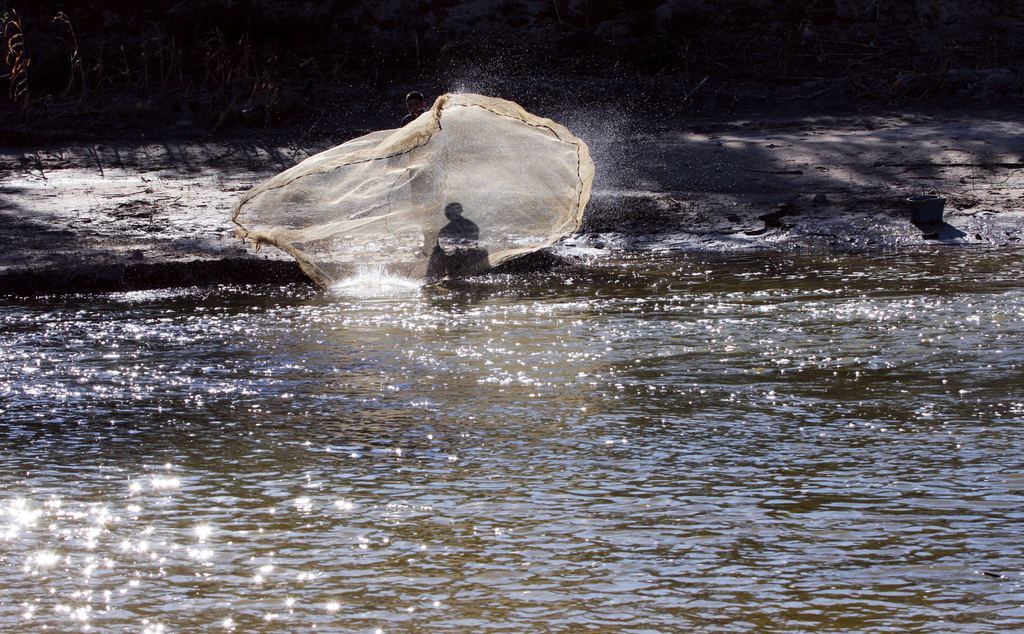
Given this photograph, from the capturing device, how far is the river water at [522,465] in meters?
4.53

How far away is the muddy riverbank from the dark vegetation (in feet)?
3.30

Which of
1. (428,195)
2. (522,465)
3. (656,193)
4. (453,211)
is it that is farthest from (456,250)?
(522,465)

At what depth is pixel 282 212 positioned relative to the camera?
398 inches

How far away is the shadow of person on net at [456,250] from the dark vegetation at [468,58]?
6291 mm

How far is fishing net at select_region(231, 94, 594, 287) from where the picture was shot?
10062 mm

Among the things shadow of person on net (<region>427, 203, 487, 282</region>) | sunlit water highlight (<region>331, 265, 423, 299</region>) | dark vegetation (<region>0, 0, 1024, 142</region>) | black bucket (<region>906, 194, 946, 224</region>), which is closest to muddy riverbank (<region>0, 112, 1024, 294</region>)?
black bucket (<region>906, 194, 946, 224</region>)

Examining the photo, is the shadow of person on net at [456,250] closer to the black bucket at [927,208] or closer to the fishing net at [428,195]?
the fishing net at [428,195]

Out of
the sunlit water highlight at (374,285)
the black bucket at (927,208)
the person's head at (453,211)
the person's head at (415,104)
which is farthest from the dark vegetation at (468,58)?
the person's head at (453,211)

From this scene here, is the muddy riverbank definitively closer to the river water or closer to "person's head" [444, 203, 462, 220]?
"person's head" [444, 203, 462, 220]

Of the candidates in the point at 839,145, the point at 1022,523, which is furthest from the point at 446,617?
the point at 839,145

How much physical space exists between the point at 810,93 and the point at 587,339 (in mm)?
10101

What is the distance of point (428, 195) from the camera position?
10219mm

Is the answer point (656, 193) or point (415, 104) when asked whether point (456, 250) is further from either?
point (656, 193)

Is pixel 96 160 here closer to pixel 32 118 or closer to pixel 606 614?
pixel 32 118
